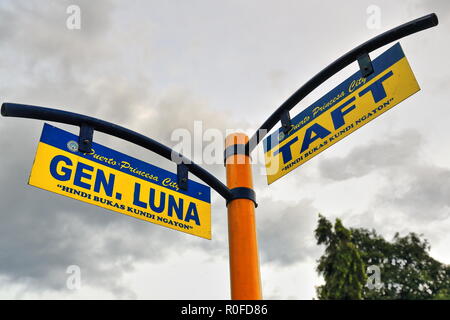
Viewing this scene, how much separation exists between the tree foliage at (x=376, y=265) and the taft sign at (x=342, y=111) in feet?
78.4

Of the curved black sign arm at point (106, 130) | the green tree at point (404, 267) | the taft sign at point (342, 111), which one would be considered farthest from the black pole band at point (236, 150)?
the green tree at point (404, 267)

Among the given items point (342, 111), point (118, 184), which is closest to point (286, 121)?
point (342, 111)

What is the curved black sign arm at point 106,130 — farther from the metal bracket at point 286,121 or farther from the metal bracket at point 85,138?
the metal bracket at point 286,121

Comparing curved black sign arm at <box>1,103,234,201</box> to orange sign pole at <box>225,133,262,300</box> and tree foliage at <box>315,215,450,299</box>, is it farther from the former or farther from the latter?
tree foliage at <box>315,215,450,299</box>

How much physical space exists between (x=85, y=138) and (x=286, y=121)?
240 centimetres

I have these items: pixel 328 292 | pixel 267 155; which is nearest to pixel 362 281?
pixel 328 292

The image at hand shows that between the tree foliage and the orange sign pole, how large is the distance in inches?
932

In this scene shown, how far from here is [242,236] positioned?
4137 millimetres

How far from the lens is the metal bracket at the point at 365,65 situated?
12.6ft

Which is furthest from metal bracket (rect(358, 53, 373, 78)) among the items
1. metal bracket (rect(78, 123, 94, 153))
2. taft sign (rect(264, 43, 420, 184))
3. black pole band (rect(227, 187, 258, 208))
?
metal bracket (rect(78, 123, 94, 153))

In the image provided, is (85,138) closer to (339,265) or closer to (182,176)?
(182,176)

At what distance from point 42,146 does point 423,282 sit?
36.6 m
